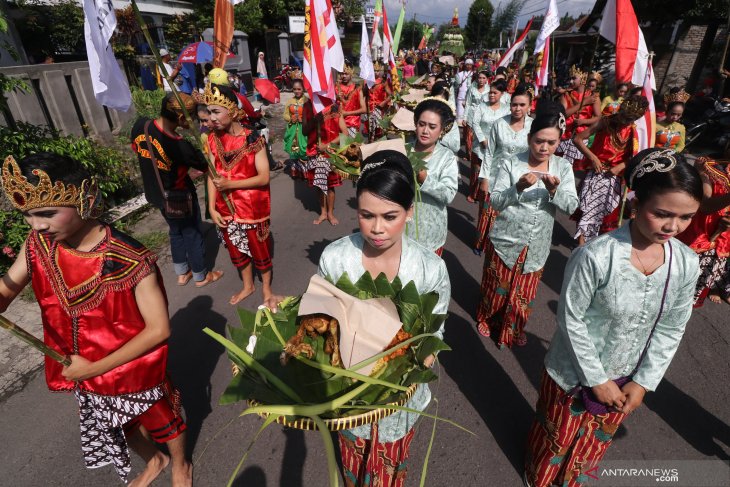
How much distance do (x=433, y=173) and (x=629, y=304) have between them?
1.78 m

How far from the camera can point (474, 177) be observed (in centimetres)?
706

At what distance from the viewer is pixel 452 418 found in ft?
9.86

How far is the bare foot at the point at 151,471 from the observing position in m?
2.47

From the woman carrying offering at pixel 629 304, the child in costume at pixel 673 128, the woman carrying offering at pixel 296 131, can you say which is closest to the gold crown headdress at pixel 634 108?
the child in costume at pixel 673 128

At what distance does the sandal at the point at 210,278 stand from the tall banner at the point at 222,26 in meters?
2.46

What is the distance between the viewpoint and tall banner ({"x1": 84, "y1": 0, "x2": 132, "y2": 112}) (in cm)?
Result: 228

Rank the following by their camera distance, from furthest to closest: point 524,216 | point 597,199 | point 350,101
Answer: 1. point 350,101
2. point 597,199
3. point 524,216

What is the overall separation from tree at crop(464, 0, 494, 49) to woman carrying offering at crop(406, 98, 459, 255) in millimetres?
60898

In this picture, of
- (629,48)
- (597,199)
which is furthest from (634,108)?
(597,199)

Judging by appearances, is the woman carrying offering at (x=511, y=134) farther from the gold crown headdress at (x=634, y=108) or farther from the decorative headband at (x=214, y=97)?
the decorative headband at (x=214, y=97)

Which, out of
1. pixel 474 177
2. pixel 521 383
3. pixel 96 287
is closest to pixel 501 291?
pixel 521 383

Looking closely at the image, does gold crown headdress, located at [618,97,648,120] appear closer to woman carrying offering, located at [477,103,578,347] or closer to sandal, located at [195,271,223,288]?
woman carrying offering, located at [477,103,578,347]

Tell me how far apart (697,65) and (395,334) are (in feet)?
63.6

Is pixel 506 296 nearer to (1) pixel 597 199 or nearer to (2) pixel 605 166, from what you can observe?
(1) pixel 597 199
